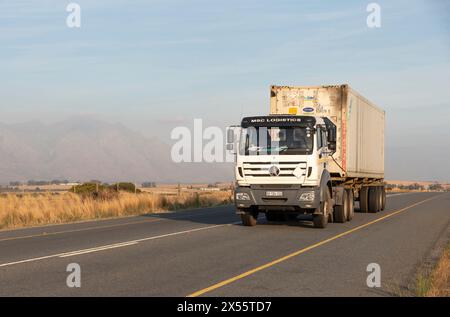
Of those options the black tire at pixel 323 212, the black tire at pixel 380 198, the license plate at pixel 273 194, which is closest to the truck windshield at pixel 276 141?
the license plate at pixel 273 194

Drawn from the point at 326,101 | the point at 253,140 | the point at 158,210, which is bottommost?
the point at 158,210

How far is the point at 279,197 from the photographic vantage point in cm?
1730

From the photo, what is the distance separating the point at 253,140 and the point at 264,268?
7.26 meters

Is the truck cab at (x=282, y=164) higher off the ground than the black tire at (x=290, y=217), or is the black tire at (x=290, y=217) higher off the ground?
the truck cab at (x=282, y=164)

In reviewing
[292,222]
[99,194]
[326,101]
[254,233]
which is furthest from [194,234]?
[99,194]

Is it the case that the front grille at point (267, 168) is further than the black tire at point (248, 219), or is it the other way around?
the black tire at point (248, 219)

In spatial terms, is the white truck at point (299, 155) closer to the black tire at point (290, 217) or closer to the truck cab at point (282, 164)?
the truck cab at point (282, 164)

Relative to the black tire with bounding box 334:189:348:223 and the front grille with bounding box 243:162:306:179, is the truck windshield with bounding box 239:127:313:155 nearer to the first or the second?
the front grille with bounding box 243:162:306:179

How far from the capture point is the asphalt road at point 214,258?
904 centimetres

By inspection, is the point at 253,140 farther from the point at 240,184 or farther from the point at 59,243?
the point at 59,243

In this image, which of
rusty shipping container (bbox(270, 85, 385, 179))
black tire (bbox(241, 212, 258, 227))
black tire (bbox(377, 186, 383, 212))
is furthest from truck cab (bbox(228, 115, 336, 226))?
black tire (bbox(377, 186, 383, 212))

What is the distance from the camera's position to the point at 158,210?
29953 mm

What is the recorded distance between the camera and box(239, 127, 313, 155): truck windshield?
681 inches
